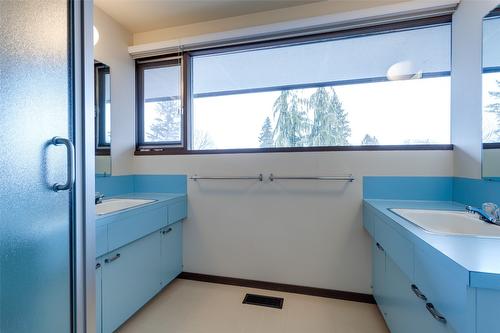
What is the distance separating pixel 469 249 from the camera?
2.58 feet

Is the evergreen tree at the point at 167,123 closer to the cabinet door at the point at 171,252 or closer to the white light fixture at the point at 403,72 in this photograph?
the cabinet door at the point at 171,252

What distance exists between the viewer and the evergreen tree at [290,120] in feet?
7.02

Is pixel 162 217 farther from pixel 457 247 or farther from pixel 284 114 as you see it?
pixel 457 247

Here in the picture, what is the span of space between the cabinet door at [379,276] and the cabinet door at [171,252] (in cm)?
170

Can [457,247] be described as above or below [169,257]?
above

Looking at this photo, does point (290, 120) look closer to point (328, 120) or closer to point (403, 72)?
point (328, 120)

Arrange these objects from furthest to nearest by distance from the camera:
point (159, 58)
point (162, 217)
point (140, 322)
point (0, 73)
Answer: point (159, 58) → point (162, 217) → point (140, 322) → point (0, 73)

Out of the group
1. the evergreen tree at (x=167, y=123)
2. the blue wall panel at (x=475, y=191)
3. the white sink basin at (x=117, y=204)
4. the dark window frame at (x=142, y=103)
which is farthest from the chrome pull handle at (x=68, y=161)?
the blue wall panel at (x=475, y=191)

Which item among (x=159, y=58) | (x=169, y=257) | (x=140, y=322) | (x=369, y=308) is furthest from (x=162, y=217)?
(x=369, y=308)

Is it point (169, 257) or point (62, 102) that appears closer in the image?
point (62, 102)

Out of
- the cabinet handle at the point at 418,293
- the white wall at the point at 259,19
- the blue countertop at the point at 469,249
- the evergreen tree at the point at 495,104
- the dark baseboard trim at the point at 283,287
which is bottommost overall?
the dark baseboard trim at the point at 283,287

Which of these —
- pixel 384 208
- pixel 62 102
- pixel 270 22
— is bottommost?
pixel 384 208

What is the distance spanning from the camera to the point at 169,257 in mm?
2127

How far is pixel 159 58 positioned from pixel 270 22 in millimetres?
1190
